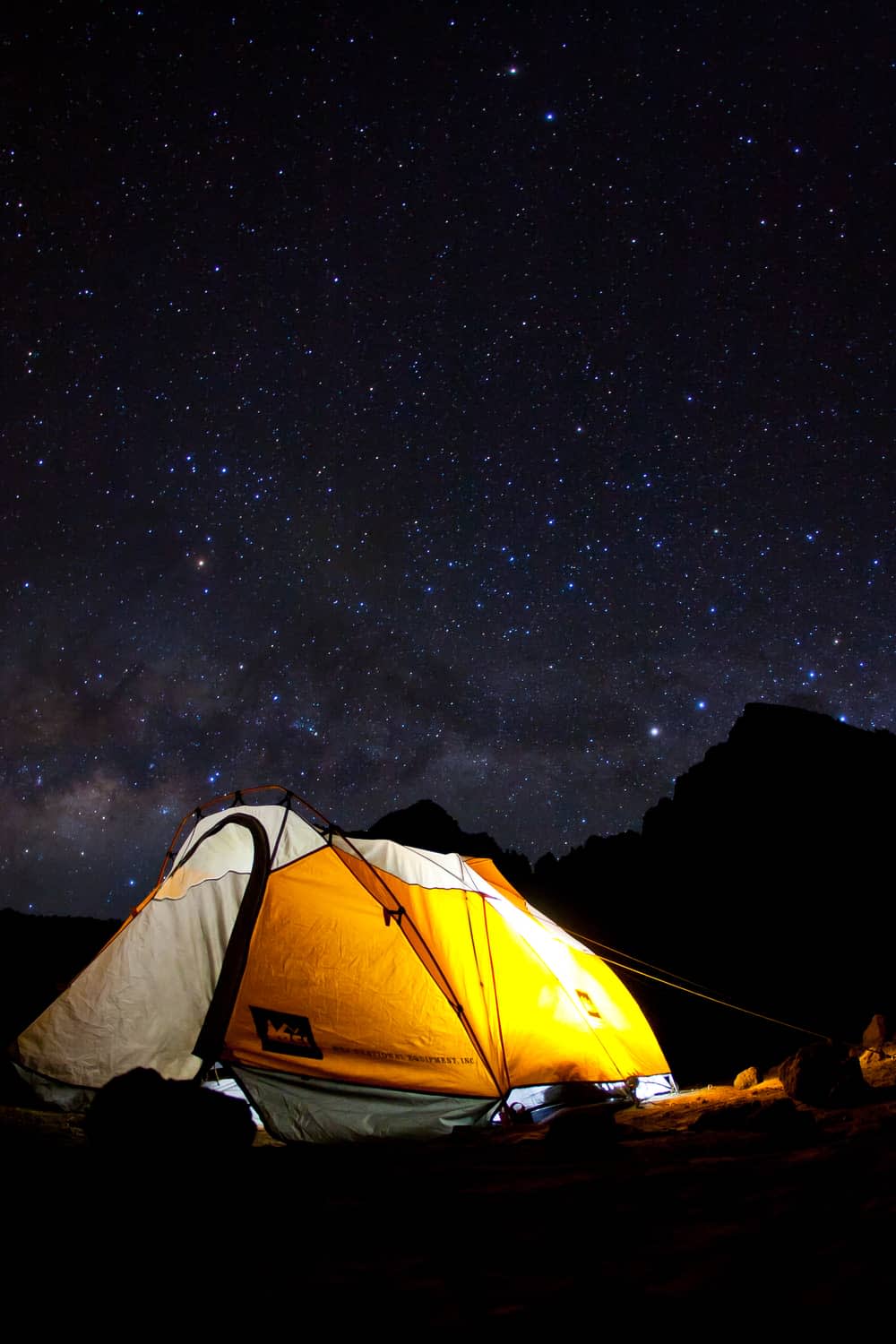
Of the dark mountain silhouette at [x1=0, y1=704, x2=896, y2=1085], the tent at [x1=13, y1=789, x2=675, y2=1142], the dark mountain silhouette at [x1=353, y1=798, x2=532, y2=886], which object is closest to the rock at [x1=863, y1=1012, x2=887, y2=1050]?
the tent at [x1=13, y1=789, x2=675, y2=1142]

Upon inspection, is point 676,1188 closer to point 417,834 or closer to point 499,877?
point 499,877

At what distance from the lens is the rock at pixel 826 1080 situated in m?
5.61

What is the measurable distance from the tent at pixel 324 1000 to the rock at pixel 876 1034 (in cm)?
425

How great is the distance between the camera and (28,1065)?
6055mm

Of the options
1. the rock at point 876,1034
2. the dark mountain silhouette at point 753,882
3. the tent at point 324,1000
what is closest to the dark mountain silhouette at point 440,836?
the dark mountain silhouette at point 753,882

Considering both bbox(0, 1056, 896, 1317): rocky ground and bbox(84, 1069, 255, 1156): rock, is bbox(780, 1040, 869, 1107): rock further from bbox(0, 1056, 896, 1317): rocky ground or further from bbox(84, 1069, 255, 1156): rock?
bbox(84, 1069, 255, 1156): rock

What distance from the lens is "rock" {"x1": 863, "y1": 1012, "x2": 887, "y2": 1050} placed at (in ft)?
29.5

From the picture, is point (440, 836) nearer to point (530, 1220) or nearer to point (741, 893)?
point (741, 893)

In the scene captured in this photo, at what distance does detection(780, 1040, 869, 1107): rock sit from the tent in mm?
1660

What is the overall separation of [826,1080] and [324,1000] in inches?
180

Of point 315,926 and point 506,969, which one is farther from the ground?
point 315,926

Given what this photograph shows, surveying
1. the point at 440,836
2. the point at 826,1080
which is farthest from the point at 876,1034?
the point at 440,836

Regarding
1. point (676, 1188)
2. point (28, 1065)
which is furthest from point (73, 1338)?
point (28, 1065)

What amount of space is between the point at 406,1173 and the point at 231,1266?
190cm
